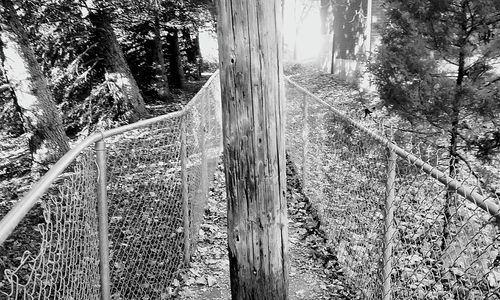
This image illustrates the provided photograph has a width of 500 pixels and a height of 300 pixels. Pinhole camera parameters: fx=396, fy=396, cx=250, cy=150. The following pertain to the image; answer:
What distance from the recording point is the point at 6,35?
5.64 metres

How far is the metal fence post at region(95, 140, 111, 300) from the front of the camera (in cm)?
227

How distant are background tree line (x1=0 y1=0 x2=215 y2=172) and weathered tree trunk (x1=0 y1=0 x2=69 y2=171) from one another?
0.01m

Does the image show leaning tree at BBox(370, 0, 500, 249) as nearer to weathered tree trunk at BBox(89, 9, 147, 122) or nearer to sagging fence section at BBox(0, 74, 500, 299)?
sagging fence section at BBox(0, 74, 500, 299)

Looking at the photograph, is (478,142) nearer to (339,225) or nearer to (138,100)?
(339,225)

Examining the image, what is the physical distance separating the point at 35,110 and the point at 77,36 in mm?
4663

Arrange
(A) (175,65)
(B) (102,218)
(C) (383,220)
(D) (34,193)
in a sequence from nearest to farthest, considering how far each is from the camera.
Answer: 1. (D) (34,193)
2. (B) (102,218)
3. (C) (383,220)
4. (A) (175,65)

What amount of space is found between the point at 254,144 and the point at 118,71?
9.04 m

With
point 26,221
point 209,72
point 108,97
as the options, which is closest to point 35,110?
point 26,221

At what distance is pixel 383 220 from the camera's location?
10.2 feet

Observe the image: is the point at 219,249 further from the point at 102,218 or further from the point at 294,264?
the point at 102,218

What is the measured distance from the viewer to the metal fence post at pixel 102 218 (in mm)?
2268

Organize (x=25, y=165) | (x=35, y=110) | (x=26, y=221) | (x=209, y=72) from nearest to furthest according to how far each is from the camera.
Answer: (x=26, y=221), (x=35, y=110), (x=25, y=165), (x=209, y=72)

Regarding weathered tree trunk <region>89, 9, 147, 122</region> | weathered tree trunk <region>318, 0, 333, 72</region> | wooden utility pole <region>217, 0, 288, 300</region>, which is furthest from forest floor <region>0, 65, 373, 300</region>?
weathered tree trunk <region>318, 0, 333, 72</region>

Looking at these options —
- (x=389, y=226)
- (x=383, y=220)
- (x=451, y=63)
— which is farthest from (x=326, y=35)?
(x=389, y=226)
